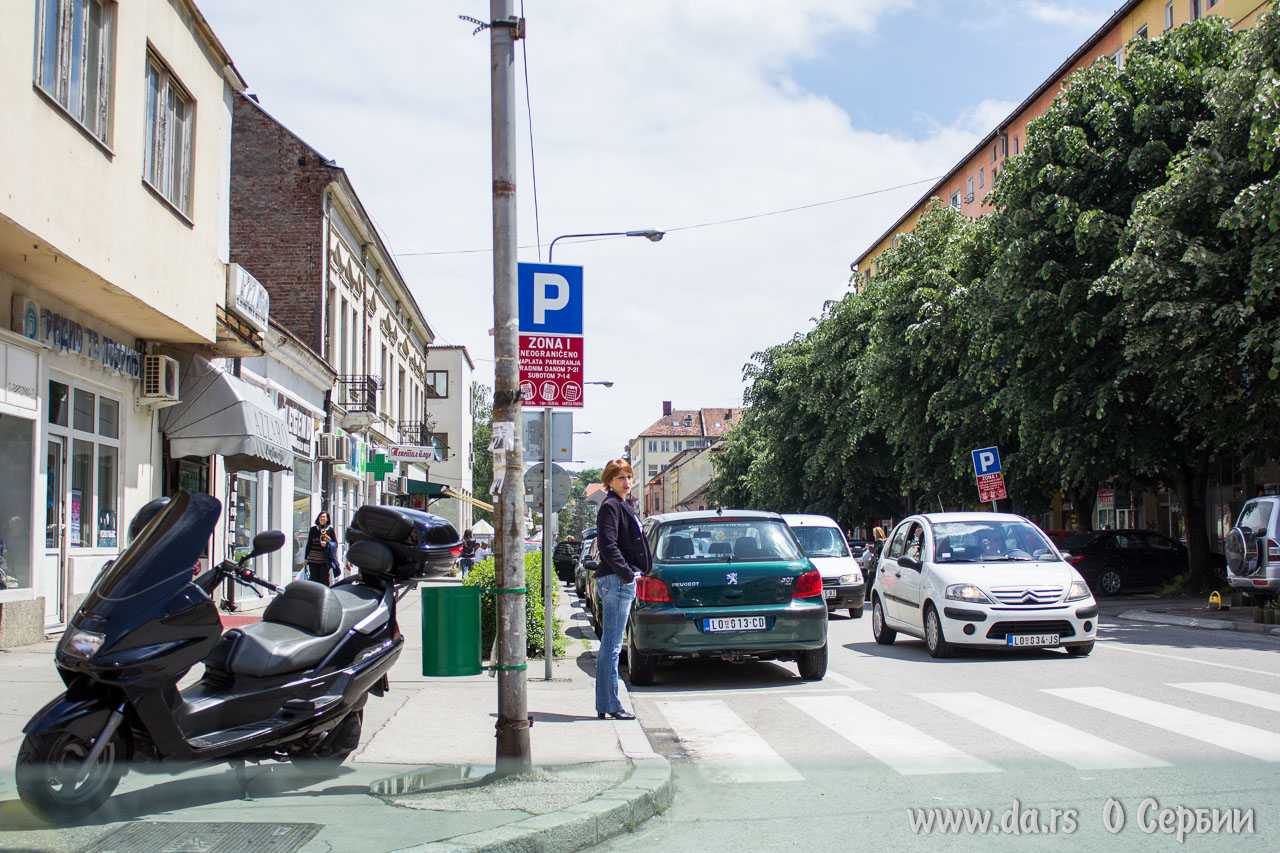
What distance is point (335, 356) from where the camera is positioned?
93.9ft

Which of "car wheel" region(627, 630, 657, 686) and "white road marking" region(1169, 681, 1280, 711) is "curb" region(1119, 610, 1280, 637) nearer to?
"white road marking" region(1169, 681, 1280, 711)

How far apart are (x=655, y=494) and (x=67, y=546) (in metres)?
156

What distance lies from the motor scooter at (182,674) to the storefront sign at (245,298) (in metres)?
10.8

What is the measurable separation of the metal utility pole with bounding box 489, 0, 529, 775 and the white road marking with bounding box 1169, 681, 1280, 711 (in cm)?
568

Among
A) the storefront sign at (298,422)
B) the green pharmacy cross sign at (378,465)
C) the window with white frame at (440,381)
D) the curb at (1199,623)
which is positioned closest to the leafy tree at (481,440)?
the window with white frame at (440,381)

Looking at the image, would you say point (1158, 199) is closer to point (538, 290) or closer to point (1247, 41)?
point (1247, 41)

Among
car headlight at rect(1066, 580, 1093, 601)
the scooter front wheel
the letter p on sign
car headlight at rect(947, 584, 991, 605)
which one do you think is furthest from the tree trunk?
the scooter front wheel

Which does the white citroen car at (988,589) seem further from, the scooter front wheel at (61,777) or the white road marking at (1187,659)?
the scooter front wheel at (61,777)

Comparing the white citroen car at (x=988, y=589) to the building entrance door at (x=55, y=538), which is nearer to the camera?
the white citroen car at (x=988, y=589)

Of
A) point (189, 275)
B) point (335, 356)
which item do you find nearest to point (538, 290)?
point (189, 275)

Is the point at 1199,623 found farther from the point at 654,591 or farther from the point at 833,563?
the point at 654,591

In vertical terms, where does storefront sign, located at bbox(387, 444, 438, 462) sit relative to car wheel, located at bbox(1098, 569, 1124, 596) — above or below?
above

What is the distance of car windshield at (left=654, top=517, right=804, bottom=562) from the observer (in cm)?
1046

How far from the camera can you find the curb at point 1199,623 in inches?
612
